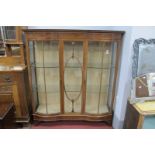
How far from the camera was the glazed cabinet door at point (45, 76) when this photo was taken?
6.61ft

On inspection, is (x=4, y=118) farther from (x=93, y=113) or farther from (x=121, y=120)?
(x=121, y=120)

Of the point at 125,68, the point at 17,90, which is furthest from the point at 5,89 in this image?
the point at 125,68

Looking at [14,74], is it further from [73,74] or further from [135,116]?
[135,116]

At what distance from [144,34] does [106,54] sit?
0.55 m

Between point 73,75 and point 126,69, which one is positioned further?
point 73,75

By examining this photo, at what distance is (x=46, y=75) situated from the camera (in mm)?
2191

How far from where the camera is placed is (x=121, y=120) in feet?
6.85

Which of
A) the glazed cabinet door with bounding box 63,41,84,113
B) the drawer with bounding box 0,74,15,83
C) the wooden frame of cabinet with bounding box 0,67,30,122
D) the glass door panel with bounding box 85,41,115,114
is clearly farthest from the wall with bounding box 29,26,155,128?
the drawer with bounding box 0,74,15,83

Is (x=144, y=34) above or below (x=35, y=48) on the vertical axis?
above

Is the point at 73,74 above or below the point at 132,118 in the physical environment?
above

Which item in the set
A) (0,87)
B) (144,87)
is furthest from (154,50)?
(0,87)

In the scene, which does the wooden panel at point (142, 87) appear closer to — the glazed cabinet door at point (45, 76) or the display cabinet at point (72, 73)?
the display cabinet at point (72, 73)

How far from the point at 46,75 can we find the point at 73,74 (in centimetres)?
40
